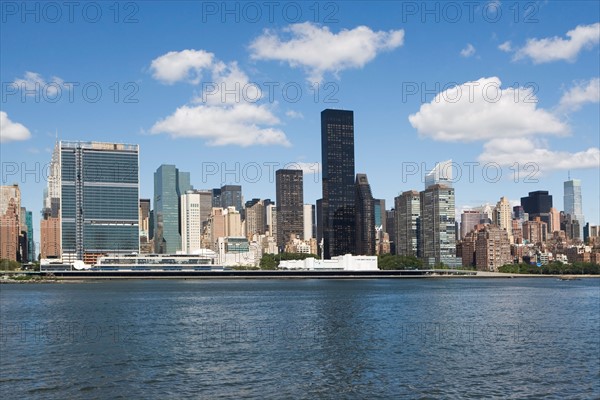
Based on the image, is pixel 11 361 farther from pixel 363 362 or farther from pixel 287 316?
pixel 287 316

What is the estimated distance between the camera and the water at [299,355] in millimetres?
43281

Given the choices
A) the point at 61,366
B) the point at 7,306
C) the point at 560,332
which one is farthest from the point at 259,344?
the point at 7,306

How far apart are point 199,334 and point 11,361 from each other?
1997 centimetres

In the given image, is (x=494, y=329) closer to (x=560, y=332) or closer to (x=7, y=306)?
(x=560, y=332)

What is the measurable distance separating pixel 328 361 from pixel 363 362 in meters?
2.65

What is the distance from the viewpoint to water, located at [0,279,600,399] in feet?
142

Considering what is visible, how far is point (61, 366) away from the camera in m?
49.9

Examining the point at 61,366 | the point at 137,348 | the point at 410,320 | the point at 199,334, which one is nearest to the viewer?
the point at 61,366

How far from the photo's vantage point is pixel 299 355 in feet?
181

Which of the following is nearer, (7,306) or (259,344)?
(259,344)

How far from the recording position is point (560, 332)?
71.2 metres

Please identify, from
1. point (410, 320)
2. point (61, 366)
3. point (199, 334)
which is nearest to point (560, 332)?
point (410, 320)

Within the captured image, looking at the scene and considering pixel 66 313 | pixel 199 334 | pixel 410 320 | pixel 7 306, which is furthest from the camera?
pixel 7 306

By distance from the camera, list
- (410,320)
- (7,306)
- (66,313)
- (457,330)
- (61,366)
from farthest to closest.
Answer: (7,306) → (66,313) → (410,320) → (457,330) → (61,366)
